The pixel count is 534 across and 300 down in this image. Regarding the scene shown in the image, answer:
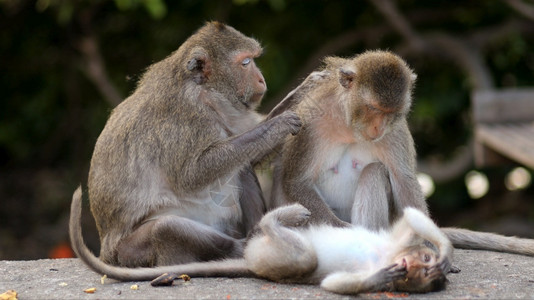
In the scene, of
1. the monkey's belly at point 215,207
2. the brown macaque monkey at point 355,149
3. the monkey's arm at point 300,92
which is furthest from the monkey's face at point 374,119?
the monkey's belly at point 215,207

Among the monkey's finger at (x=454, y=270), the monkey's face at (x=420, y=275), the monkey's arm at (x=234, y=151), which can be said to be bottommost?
the monkey's finger at (x=454, y=270)

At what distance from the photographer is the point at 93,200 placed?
4.84 metres

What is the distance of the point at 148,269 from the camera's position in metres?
4.49

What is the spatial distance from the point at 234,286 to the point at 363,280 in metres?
0.72

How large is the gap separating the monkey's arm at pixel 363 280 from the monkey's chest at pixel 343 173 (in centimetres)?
96

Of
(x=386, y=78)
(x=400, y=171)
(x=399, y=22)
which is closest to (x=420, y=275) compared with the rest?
(x=400, y=171)

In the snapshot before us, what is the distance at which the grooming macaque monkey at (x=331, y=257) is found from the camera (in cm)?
415

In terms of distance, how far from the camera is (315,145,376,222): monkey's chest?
500 cm

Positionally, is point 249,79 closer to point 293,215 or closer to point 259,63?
point 293,215

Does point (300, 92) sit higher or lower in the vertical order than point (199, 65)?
lower

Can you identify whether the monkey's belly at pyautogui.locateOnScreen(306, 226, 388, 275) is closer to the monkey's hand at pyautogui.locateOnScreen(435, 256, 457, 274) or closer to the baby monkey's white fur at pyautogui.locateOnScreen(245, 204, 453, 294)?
the baby monkey's white fur at pyautogui.locateOnScreen(245, 204, 453, 294)

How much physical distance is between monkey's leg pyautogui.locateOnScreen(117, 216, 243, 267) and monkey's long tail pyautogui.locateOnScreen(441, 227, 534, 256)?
1.64 m

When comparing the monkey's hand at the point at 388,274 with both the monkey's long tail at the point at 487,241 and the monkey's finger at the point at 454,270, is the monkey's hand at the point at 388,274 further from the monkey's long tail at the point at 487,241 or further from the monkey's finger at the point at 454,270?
the monkey's long tail at the point at 487,241

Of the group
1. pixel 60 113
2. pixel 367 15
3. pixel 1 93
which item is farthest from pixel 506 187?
pixel 1 93
